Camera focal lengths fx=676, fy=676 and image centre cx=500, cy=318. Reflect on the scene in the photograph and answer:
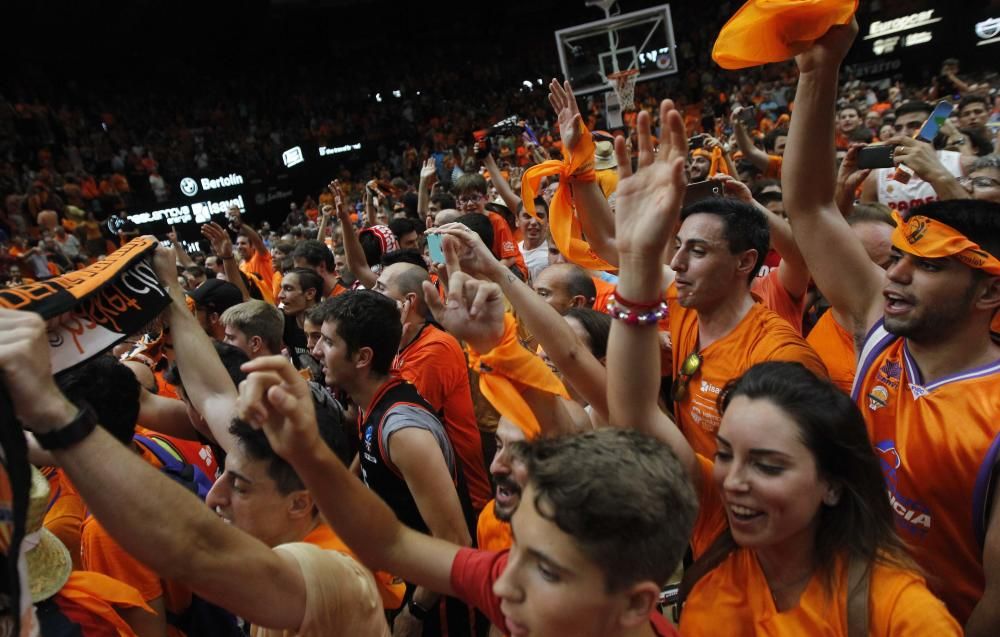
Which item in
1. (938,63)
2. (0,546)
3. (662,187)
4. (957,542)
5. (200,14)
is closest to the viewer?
(0,546)

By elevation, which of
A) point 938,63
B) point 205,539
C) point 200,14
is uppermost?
point 200,14

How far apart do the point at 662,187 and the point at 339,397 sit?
251 cm

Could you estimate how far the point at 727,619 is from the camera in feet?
5.48

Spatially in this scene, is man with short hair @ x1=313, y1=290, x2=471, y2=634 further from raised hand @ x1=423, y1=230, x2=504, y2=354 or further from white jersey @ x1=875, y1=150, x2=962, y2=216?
white jersey @ x1=875, y1=150, x2=962, y2=216

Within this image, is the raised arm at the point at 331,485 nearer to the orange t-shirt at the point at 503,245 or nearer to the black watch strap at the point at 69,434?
the black watch strap at the point at 69,434

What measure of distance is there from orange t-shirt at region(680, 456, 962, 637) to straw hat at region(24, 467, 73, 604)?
60.6 inches

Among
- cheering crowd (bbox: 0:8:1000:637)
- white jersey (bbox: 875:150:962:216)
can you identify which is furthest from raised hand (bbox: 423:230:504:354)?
white jersey (bbox: 875:150:962:216)

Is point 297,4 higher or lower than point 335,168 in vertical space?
higher

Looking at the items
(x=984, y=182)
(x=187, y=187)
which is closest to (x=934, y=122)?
(x=984, y=182)

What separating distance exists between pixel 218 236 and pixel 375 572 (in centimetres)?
353

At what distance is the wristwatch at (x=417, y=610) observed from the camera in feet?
7.93

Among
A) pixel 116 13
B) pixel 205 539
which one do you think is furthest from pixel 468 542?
pixel 116 13

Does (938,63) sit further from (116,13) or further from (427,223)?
(116,13)

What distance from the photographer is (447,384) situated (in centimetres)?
319
